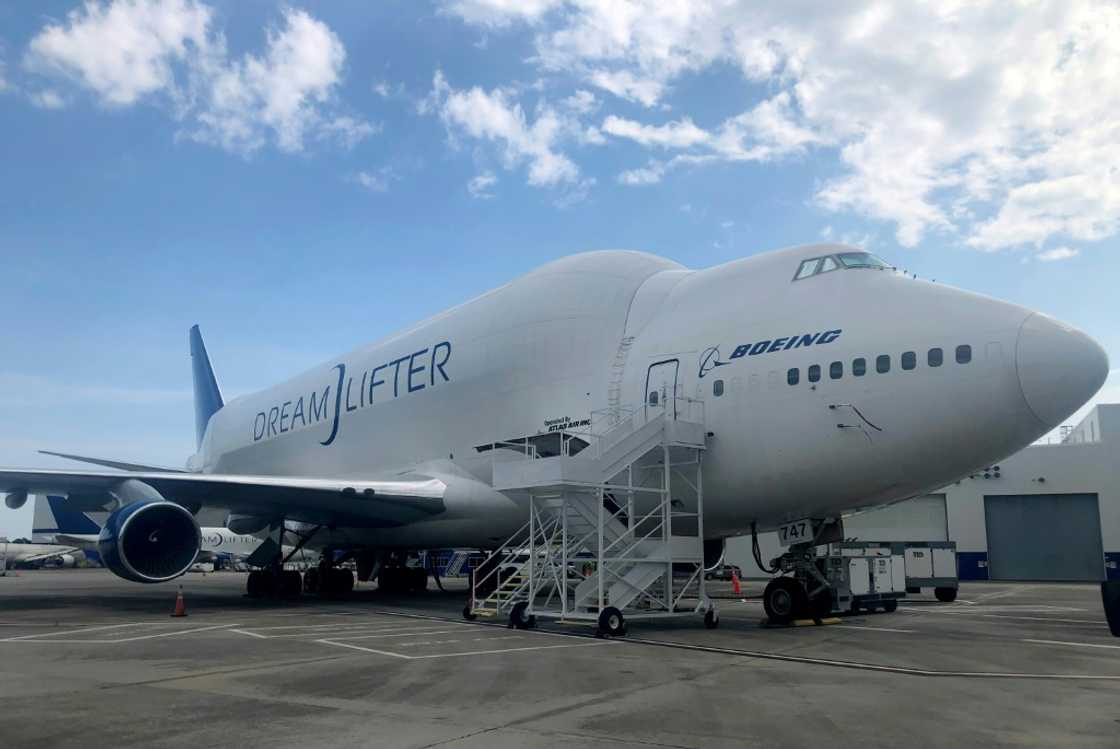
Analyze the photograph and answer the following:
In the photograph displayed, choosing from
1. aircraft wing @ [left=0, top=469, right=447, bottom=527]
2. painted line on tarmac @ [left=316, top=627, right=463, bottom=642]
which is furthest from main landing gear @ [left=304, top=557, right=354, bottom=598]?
painted line on tarmac @ [left=316, top=627, right=463, bottom=642]

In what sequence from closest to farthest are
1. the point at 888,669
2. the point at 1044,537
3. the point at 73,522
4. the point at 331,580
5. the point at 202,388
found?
the point at 888,669, the point at 331,580, the point at 73,522, the point at 202,388, the point at 1044,537

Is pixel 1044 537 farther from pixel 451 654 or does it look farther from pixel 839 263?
pixel 451 654

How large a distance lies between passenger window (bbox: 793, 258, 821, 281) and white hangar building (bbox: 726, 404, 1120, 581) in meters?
30.5

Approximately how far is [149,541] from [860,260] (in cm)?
1361

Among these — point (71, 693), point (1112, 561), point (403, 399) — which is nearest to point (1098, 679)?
point (71, 693)

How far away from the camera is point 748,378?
A: 13625 mm

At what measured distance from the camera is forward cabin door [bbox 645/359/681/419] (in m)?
14.6

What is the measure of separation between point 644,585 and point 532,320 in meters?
6.76

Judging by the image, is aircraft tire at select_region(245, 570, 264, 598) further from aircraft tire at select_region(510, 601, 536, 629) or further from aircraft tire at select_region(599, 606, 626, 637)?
aircraft tire at select_region(599, 606, 626, 637)

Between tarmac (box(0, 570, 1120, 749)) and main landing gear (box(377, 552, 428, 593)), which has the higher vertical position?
main landing gear (box(377, 552, 428, 593))

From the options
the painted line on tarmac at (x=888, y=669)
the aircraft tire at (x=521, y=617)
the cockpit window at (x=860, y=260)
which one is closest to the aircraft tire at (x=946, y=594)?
the cockpit window at (x=860, y=260)

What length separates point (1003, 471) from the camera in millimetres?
43125

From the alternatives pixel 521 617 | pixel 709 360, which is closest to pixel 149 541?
pixel 521 617

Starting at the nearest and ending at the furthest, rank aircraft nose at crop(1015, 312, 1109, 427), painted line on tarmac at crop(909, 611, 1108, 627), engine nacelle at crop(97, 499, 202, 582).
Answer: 1. aircraft nose at crop(1015, 312, 1109, 427)
2. engine nacelle at crop(97, 499, 202, 582)
3. painted line on tarmac at crop(909, 611, 1108, 627)
